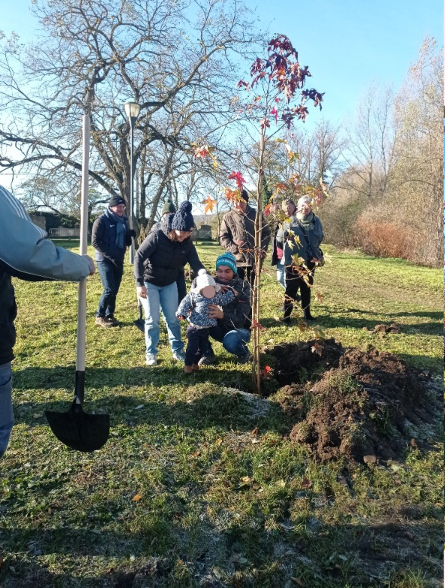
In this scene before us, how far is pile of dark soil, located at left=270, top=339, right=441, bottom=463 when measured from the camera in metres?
3.42

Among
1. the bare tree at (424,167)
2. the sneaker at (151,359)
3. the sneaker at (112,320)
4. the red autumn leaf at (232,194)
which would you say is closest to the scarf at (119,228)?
the sneaker at (112,320)

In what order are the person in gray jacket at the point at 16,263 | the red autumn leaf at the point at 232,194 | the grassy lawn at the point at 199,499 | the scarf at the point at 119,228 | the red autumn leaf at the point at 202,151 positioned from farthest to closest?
1. the scarf at the point at 119,228
2. the red autumn leaf at the point at 232,194
3. the red autumn leaf at the point at 202,151
4. the grassy lawn at the point at 199,499
5. the person in gray jacket at the point at 16,263

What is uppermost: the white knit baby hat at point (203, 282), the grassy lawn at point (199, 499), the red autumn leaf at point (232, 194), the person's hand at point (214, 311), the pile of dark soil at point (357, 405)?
the red autumn leaf at point (232, 194)

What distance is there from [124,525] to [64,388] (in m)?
2.26

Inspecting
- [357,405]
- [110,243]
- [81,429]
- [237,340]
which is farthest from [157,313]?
[357,405]

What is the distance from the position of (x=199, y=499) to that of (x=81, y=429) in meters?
0.89

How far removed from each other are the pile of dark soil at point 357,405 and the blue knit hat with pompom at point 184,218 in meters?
1.78

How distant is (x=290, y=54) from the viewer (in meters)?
3.68

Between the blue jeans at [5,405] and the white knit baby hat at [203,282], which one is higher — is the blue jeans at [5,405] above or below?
below

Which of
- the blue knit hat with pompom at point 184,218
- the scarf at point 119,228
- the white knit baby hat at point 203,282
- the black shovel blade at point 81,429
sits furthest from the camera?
the scarf at point 119,228

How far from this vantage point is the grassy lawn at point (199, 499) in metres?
2.41

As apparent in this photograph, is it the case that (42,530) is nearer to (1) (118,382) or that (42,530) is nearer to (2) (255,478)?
(2) (255,478)

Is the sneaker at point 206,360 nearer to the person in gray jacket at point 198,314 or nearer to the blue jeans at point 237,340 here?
the person in gray jacket at point 198,314

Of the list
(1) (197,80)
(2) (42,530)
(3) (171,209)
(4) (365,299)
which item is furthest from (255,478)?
(1) (197,80)
